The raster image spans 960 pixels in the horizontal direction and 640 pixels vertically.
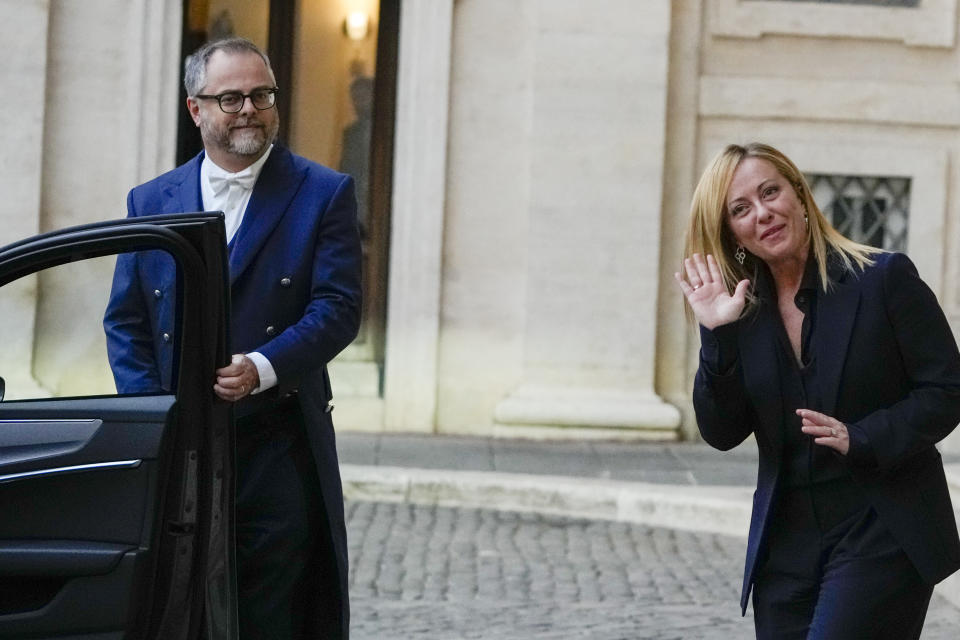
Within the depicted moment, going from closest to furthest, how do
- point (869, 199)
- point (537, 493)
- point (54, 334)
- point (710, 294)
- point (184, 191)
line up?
point (710, 294)
point (184, 191)
point (537, 493)
point (54, 334)
point (869, 199)

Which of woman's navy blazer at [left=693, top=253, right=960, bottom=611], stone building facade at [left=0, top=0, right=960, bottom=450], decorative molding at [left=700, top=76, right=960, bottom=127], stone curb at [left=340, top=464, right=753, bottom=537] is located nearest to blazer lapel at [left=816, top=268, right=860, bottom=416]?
woman's navy blazer at [left=693, top=253, right=960, bottom=611]

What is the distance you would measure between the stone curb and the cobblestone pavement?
13cm

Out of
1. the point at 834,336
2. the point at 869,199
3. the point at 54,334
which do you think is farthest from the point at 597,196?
the point at 834,336

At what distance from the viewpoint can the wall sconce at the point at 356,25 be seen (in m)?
12.4

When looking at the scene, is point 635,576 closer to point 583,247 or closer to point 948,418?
point 948,418

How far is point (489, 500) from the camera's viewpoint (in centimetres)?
923

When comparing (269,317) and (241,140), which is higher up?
(241,140)

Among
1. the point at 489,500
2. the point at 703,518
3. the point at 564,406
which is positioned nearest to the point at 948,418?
the point at 703,518

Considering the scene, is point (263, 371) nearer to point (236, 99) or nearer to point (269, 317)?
point (269, 317)

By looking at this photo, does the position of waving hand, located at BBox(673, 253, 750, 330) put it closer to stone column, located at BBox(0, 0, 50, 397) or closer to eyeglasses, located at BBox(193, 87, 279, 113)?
eyeglasses, located at BBox(193, 87, 279, 113)

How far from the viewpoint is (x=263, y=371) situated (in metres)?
3.47

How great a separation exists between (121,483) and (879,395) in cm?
158

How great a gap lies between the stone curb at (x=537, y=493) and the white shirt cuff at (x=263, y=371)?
18.2ft

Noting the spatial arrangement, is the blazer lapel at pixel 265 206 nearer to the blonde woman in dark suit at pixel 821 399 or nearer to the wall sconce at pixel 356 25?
the blonde woman in dark suit at pixel 821 399
